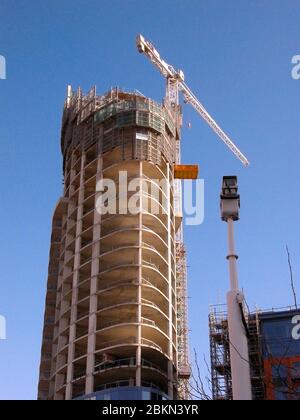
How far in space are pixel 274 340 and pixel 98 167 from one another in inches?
1630

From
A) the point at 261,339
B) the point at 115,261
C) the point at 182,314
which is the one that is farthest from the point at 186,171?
the point at 261,339

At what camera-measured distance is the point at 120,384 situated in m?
86.4

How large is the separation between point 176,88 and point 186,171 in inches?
1308

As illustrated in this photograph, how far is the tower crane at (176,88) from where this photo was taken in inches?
5664

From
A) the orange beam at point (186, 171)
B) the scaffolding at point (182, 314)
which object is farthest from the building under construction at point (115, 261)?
the orange beam at point (186, 171)

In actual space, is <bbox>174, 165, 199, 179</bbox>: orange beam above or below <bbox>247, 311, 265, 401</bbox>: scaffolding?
above

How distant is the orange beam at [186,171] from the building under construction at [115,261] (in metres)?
2.30

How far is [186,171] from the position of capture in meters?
120

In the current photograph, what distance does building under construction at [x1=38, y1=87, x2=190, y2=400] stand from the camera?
3511 inches

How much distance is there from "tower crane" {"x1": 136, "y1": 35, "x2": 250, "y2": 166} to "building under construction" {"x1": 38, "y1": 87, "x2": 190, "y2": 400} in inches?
1056

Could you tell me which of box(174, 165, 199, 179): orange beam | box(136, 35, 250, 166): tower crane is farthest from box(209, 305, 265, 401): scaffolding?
box(136, 35, 250, 166): tower crane

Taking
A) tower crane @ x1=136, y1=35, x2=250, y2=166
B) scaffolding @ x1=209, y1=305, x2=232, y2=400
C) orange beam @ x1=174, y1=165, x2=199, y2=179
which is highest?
tower crane @ x1=136, y1=35, x2=250, y2=166

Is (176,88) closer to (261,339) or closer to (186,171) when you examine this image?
(186,171)

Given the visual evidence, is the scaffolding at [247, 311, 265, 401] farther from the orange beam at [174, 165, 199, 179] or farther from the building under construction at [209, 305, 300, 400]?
the orange beam at [174, 165, 199, 179]
